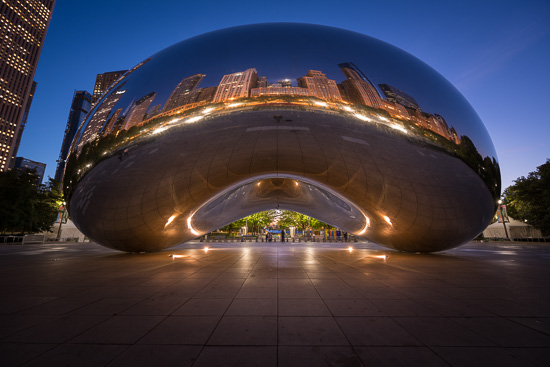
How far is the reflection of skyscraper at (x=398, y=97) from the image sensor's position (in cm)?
674

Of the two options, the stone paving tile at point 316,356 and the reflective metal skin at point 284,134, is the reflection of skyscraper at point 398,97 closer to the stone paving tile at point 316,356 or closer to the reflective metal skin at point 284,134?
the reflective metal skin at point 284,134

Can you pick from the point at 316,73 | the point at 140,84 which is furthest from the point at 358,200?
the point at 140,84

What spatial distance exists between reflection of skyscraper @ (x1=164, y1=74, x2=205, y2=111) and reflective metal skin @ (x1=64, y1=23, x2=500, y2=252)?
0.10ft

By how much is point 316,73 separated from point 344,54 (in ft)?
3.62

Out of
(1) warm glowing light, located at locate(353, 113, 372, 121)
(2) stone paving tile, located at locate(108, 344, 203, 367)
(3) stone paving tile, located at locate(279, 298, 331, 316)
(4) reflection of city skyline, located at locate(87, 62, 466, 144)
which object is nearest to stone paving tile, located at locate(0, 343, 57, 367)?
(2) stone paving tile, located at locate(108, 344, 203, 367)

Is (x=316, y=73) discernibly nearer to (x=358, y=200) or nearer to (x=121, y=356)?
(x=358, y=200)

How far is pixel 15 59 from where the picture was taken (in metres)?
124

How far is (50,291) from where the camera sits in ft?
13.7

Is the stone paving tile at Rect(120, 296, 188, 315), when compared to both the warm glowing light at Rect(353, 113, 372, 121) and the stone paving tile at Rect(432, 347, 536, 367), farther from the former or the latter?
the warm glowing light at Rect(353, 113, 372, 121)

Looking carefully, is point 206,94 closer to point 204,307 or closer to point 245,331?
point 204,307

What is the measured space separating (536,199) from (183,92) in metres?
41.3

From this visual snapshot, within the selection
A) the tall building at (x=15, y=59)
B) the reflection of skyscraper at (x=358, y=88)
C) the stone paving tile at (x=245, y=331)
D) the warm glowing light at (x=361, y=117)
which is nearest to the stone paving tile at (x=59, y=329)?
the stone paving tile at (x=245, y=331)

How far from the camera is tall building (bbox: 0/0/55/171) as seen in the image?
119 metres

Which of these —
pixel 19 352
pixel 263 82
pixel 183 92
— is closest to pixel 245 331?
pixel 19 352
